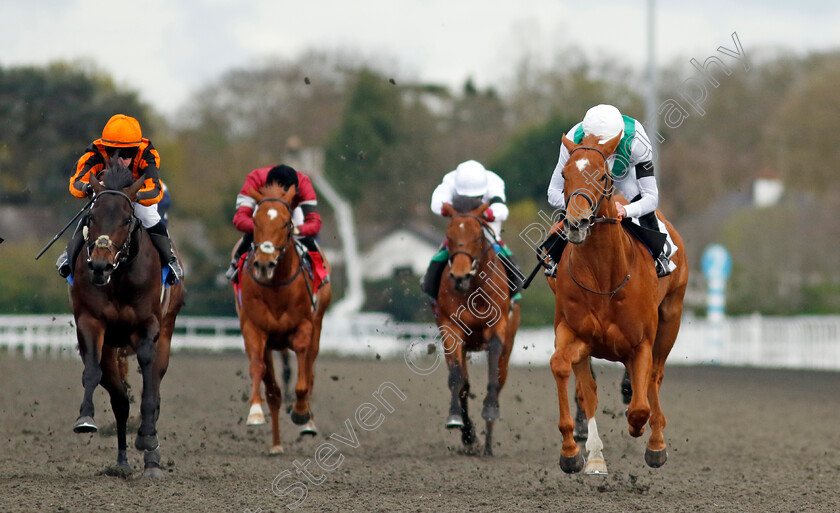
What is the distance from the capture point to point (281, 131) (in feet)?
129

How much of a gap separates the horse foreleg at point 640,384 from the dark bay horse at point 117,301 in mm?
3370

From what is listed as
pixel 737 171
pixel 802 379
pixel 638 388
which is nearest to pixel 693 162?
pixel 737 171

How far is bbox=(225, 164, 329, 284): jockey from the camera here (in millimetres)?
8922

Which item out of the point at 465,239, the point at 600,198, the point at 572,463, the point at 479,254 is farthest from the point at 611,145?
the point at 479,254

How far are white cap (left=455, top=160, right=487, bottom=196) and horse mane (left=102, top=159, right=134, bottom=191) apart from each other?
321cm

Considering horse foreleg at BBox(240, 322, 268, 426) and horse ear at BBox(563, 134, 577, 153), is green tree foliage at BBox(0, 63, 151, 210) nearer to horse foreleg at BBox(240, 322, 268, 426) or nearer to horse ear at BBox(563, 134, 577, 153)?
horse foreleg at BBox(240, 322, 268, 426)

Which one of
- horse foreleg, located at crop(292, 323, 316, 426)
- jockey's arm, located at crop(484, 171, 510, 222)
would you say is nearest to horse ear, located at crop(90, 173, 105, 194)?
horse foreleg, located at crop(292, 323, 316, 426)

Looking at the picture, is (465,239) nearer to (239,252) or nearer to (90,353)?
(239,252)

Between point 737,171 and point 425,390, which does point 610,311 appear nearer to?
point 425,390

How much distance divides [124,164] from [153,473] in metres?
2.20

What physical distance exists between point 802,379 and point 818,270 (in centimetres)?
1697

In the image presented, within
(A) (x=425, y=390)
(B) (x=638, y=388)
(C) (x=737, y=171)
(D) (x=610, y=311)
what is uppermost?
(C) (x=737, y=171)


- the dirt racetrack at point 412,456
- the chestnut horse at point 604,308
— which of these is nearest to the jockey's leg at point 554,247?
the chestnut horse at point 604,308

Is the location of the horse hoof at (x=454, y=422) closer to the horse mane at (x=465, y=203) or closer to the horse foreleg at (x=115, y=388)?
the horse mane at (x=465, y=203)
